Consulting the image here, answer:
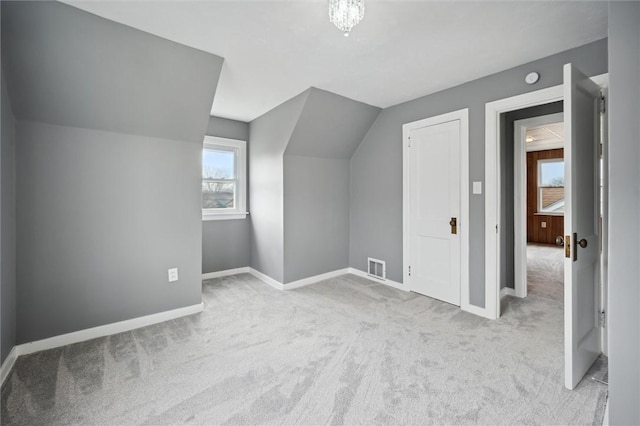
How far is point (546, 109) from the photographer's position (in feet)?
10.7

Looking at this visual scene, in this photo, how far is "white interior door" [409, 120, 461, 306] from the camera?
3145 millimetres

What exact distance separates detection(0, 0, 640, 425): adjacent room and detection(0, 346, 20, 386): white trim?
3 centimetres

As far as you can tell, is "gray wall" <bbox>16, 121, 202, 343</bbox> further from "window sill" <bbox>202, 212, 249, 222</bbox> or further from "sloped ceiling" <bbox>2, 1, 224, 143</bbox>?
"window sill" <bbox>202, 212, 249, 222</bbox>

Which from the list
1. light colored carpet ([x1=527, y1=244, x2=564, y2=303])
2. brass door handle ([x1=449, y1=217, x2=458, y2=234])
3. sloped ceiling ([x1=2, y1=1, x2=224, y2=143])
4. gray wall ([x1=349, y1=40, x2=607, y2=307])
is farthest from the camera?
light colored carpet ([x1=527, y1=244, x2=564, y2=303])

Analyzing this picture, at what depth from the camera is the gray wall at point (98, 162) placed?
201cm

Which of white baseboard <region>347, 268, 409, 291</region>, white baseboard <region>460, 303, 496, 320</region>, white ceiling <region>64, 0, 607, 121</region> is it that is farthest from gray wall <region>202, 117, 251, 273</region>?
white baseboard <region>460, 303, 496, 320</region>

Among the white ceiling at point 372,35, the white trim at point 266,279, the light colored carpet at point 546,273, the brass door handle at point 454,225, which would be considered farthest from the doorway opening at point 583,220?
the white trim at point 266,279

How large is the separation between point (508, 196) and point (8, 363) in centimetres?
489

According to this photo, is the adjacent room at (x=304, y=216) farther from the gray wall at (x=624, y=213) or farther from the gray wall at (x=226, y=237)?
the gray wall at (x=226, y=237)

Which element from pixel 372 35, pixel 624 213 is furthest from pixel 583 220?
pixel 372 35

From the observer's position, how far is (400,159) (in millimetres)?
3699

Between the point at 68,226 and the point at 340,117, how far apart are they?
119 inches

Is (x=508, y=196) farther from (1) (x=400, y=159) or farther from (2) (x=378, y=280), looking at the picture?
(2) (x=378, y=280)

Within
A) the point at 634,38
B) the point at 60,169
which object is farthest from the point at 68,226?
the point at 634,38
